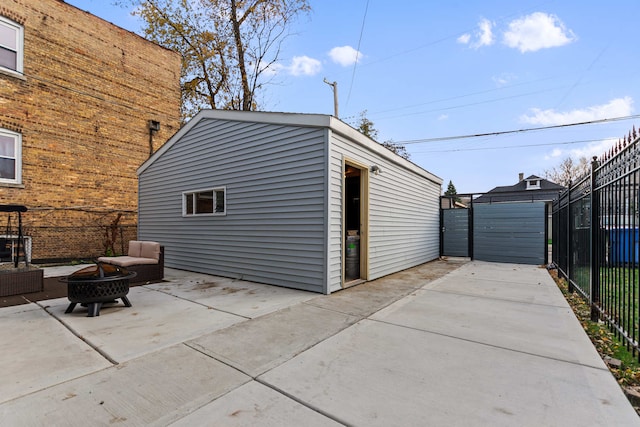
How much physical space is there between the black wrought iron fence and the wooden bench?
7412 millimetres

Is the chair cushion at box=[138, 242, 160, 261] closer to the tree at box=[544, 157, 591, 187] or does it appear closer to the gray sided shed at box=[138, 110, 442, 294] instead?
the gray sided shed at box=[138, 110, 442, 294]

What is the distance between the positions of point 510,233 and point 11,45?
52.5 feet

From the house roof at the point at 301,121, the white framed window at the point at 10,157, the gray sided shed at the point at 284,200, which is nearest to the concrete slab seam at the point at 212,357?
the gray sided shed at the point at 284,200

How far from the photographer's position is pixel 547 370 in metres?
2.53

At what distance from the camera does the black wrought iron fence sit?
263 centimetres

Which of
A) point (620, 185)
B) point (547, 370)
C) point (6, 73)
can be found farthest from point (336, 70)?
point (547, 370)

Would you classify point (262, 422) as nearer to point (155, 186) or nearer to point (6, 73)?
point (155, 186)

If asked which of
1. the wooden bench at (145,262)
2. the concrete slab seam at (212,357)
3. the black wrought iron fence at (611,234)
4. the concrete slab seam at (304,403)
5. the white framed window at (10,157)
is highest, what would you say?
the white framed window at (10,157)

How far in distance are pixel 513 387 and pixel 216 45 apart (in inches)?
700

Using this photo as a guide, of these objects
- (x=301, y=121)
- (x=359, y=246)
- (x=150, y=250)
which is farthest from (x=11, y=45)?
(x=359, y=246)

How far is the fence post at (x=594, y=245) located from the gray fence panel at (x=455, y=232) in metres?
6.97

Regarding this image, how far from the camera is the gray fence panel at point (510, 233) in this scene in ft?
30.7

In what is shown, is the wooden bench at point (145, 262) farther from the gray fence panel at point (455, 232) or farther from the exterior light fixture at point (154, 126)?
the gray fence panel at point (455, 232)

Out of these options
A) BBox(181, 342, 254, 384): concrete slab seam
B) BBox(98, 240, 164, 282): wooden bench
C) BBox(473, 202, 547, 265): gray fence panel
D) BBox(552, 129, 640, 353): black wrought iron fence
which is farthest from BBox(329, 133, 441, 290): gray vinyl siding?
BBox(98, 240, 164, 282): wooden bench
